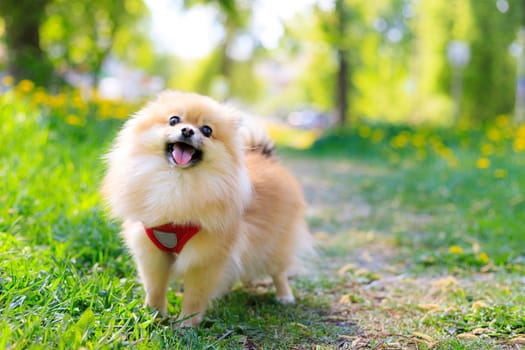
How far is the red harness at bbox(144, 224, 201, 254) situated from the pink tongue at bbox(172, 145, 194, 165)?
1.05 feet

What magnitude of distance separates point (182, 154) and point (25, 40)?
24.2 feet

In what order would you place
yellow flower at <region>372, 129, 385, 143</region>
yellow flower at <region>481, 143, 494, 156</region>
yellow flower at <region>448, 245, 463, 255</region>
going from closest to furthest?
1. yellow flower at <region>448, 245, 463, 255</region>
2. yellow flower at <region>481, 143, 494, 156</region>
3. yellow flower at <region>372, 129, 385, 143</region>

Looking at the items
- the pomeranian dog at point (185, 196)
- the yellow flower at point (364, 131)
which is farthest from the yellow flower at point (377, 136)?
the pomeranian dog at point (185, 196)

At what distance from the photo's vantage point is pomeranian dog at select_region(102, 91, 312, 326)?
8.32 feet

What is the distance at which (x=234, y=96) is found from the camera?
2719 cm

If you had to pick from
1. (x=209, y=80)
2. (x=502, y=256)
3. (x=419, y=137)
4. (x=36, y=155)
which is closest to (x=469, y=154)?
(x=419, y=137)

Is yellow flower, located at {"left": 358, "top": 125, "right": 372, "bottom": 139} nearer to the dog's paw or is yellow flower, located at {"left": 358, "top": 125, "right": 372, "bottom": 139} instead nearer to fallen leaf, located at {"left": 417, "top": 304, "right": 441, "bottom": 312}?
the dog's paw

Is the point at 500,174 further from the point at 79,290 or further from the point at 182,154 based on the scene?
the point at 79,290

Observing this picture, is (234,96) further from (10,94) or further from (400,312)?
(400,312)

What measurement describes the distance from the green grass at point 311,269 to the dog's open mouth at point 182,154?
0.69m

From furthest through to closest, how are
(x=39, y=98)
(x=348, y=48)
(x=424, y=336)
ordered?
(x=348, y=48), (x=39, y=98), (x=424, y=336)

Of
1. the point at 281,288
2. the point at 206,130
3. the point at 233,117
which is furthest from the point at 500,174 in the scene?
the point at 206,130

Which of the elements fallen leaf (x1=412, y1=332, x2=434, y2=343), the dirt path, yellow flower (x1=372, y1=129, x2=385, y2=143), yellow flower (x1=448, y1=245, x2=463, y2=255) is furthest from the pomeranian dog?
yellow flower (x1=372, y1=129, x2=385, y2=143)

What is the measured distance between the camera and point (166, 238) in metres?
2.61
